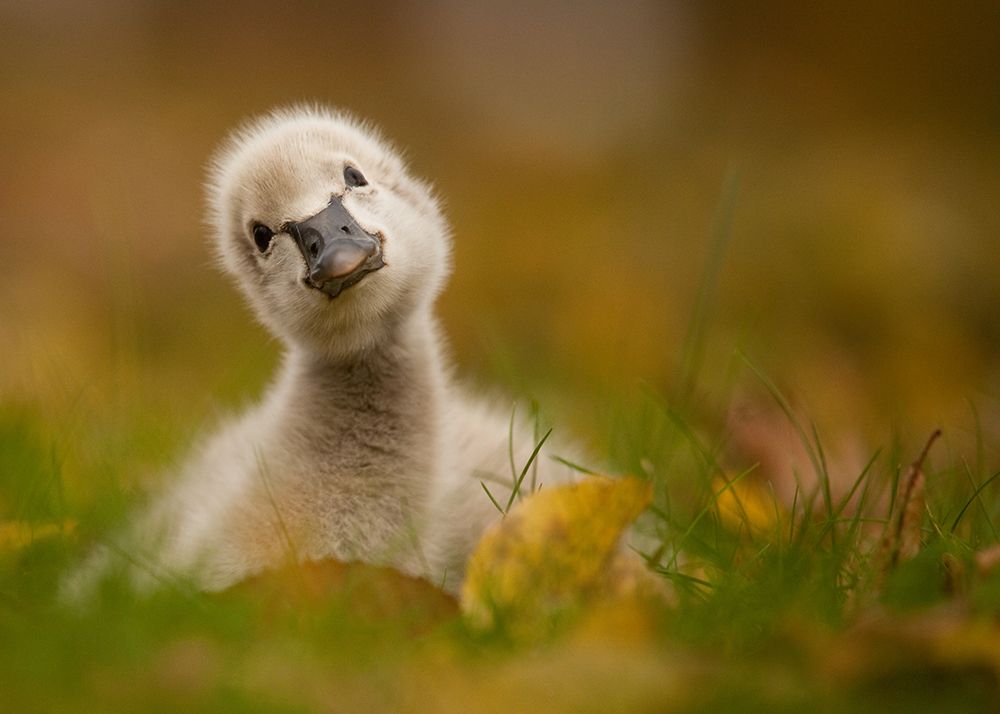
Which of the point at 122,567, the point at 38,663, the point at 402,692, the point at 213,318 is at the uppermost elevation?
the point at 402,692

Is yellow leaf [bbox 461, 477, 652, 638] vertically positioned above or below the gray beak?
below

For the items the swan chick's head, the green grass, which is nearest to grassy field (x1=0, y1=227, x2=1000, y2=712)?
the green grass

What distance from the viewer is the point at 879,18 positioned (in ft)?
33.0

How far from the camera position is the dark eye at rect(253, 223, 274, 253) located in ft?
8.67

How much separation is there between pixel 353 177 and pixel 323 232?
0.32m

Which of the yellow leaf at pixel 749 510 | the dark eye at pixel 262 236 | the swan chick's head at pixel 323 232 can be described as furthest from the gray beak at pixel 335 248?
the yellow leaf at pixel 749 510

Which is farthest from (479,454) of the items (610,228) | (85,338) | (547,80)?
(547,80)

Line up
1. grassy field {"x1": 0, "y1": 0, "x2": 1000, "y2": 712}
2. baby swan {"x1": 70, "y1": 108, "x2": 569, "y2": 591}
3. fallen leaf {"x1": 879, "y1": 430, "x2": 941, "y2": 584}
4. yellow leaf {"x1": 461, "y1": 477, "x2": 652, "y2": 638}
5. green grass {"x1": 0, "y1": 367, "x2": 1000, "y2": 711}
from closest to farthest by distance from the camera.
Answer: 1. green grass {"x1": 0, "y1": 367, "x2": 1000, "y2": 711}
2. grassy field {"x1": 0, "y1": 0, "x2": 1000, "y2": 712}
3. yellow leaf {"x1": 461, "y1": 477, "x2": 652, "y2": 638}
4. fallen leaf {"x1": 879, "y1": 430, "x2": 941, "y2": 584}
5. baby swan {"x1": 70, "y1": 108, "x2": 569, "y2": 591}

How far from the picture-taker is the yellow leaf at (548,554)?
1880 mm

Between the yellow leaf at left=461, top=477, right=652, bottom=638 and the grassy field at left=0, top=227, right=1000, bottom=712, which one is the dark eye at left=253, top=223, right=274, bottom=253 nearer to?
the grassy field at left=0, top=227, right=1000, bottom=712

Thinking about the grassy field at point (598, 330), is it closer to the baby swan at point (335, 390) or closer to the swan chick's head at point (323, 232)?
the baby swan at point (335, 390)

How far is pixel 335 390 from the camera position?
2.71 m

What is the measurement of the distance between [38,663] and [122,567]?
45 centimetres

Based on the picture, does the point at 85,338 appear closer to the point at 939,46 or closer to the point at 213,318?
the point at 213,318
